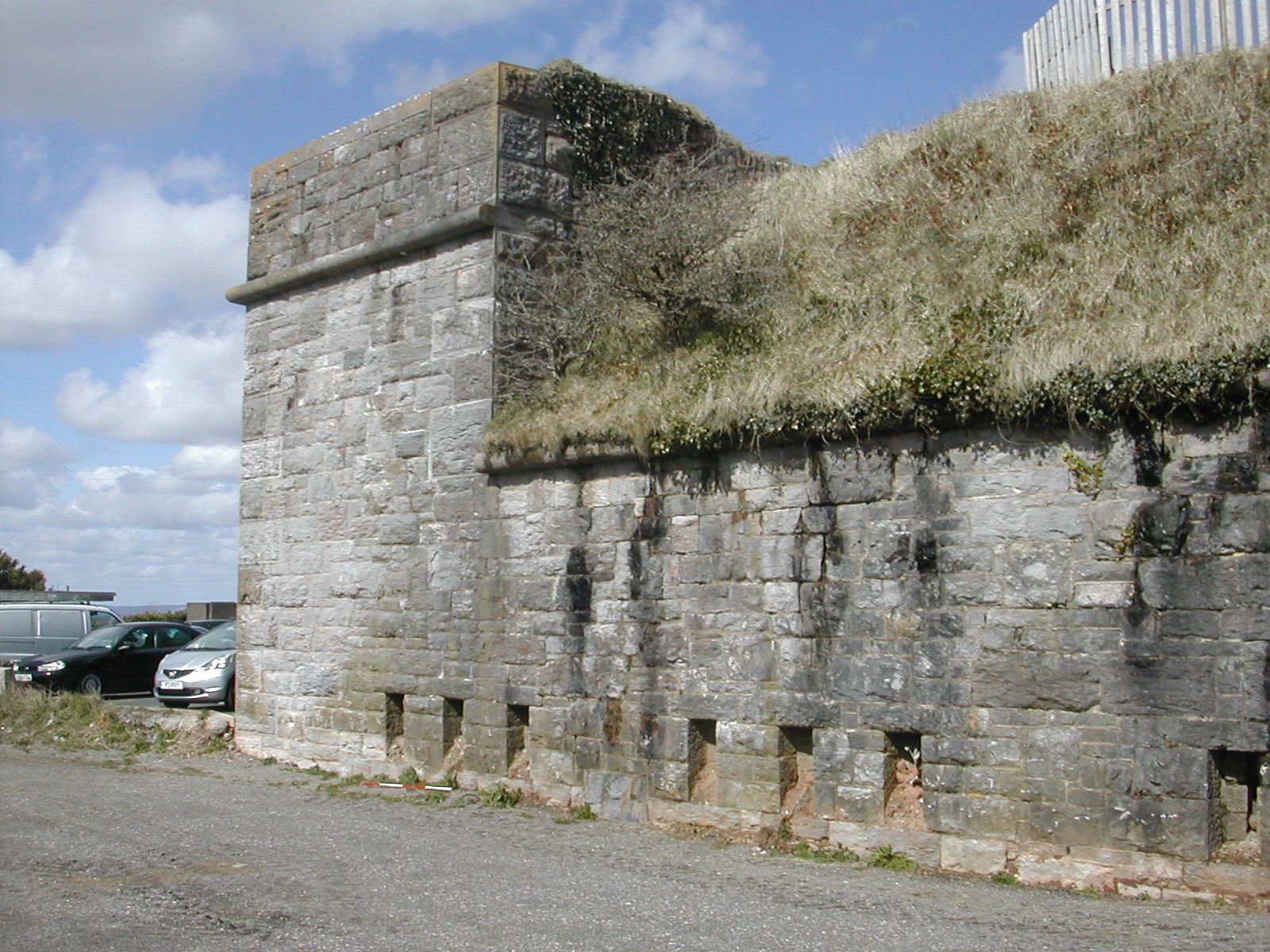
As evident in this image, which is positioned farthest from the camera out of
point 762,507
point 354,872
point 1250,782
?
point 762,507

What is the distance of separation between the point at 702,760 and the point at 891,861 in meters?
1.61

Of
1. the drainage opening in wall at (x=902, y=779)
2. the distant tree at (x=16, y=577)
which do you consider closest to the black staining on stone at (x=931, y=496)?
the drainage opening in wall at (x=902, y=779)

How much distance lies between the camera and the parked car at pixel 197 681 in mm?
16891

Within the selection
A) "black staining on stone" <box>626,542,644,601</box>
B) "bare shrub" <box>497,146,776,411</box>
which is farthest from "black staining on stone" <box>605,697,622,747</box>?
"bare shrub" <box>497,146,776,411</box>

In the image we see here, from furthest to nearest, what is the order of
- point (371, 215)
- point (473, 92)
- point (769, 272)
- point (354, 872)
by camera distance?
point (371, 215) → point (473, 92) → point (769, 272) → point (354, 872)

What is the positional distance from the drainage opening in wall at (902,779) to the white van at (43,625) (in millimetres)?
19267

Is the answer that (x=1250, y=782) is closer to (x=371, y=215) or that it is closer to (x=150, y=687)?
(x=371, y=215)

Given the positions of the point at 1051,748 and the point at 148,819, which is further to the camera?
the point at 148,819

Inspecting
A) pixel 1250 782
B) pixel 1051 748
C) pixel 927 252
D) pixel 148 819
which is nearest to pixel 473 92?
pixel 927 252

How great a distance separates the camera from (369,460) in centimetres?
1122

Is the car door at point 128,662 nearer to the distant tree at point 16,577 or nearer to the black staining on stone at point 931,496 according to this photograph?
the black staining on stone at point 931,496

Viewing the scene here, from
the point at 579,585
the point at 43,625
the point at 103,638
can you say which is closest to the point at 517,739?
the point at 579,585

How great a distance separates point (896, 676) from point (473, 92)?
6.22 metres

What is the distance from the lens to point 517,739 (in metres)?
9.82
